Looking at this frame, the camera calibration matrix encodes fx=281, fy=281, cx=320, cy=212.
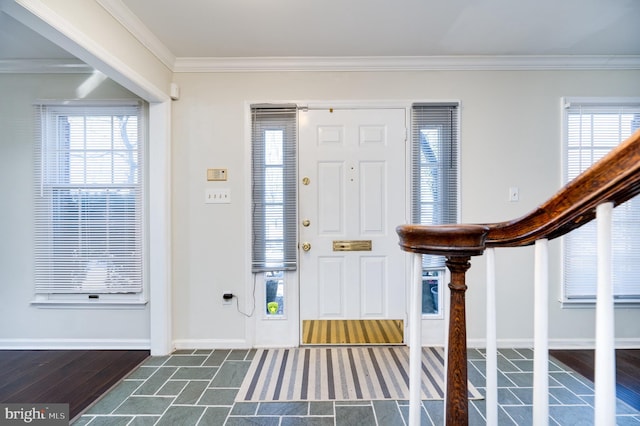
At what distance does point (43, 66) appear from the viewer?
7.94ft

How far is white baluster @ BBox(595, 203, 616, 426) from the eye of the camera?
0.43m

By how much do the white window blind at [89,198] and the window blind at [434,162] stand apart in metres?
2.41

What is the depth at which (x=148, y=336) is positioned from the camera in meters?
2.48

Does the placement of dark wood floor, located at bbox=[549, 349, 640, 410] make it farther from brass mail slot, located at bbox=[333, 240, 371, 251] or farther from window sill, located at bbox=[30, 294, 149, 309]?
window sill, located at bbox=[30, 294, 149, 309]

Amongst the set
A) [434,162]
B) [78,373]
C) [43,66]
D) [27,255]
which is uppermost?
[43,66]

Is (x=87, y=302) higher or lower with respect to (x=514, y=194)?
lower

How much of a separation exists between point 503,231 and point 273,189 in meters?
2.05

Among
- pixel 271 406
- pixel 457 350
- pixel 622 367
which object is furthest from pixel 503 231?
pixel 622 367

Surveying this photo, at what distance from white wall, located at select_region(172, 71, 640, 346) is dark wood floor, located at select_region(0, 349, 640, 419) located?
33 cm

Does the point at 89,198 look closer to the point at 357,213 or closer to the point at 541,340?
the point at 357,213

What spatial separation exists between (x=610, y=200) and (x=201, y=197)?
2543 millimetres

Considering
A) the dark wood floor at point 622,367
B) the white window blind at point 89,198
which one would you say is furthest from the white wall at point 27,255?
the dark wood floor at point 622,367

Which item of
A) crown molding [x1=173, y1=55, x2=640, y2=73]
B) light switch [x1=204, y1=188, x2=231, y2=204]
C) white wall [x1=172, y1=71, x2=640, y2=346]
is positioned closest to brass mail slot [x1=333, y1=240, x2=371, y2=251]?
white wall [x1=172, y1=71, x2=640, y2=346]

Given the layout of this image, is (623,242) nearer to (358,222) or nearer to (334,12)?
(358,222)
